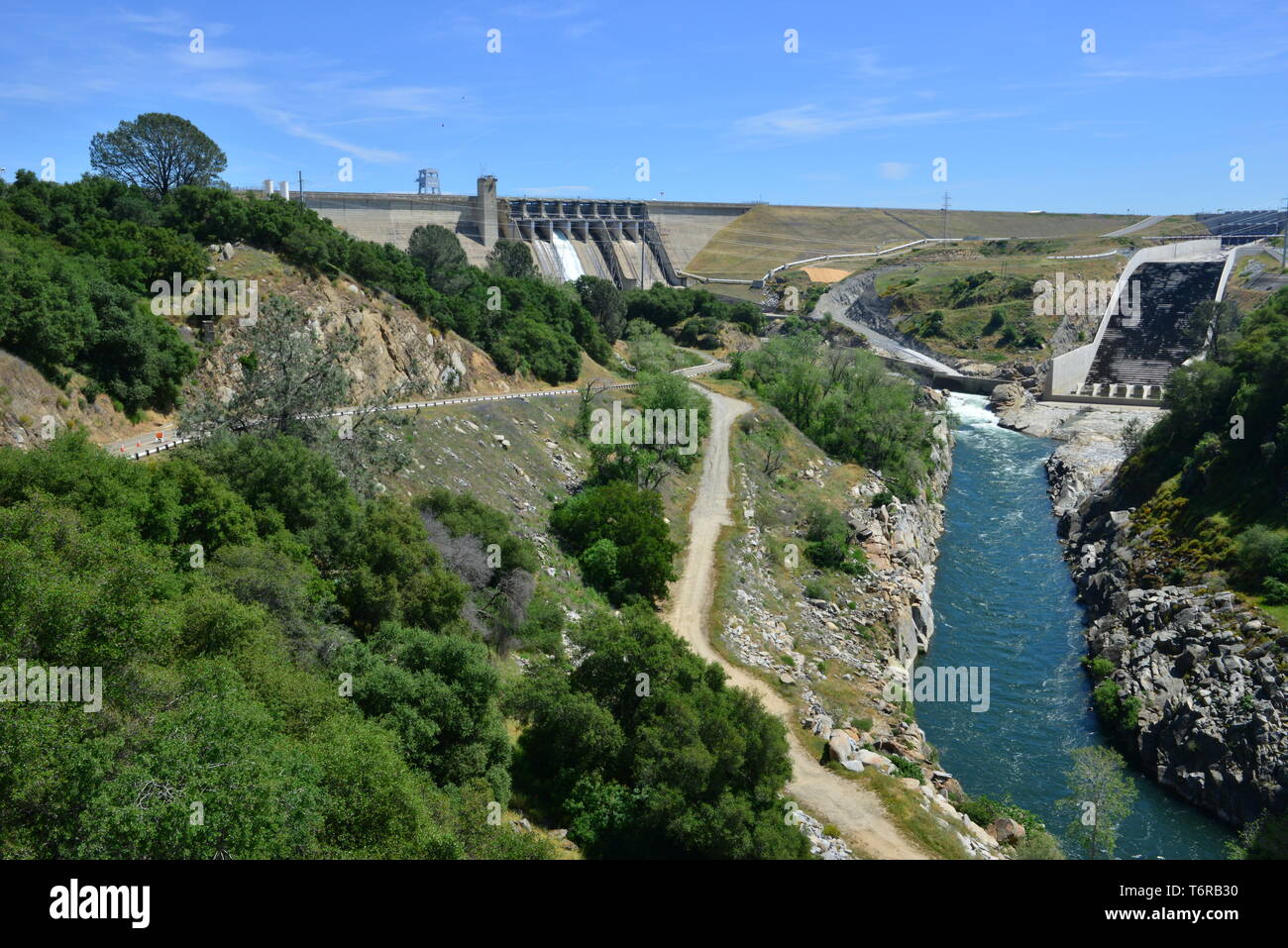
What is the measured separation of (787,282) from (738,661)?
9904 centimetres

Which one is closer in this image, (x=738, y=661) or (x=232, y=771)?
(x=232, y=771)

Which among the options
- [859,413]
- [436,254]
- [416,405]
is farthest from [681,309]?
[416,405]

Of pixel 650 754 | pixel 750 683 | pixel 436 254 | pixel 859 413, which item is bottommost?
pixel 750 683

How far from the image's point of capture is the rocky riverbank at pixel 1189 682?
27.9 meters

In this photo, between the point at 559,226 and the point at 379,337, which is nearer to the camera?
the point at 379,337

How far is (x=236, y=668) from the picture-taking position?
16266 millimetres

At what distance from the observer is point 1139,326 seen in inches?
3839

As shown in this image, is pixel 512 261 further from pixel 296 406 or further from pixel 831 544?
pixel 296 406

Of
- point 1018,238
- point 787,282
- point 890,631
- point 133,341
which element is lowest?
point 890,631

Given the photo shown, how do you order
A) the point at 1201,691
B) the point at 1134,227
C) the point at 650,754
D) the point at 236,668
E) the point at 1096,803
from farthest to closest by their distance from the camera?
1. the point at 1134,227
2. the point at 1201,691
3. the point at 1096,803
4. the point at 650,754
5. the point at 236,668

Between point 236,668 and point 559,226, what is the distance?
102056 mm

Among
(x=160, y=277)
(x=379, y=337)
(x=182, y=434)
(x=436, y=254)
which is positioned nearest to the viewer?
(x=182, y=434)
